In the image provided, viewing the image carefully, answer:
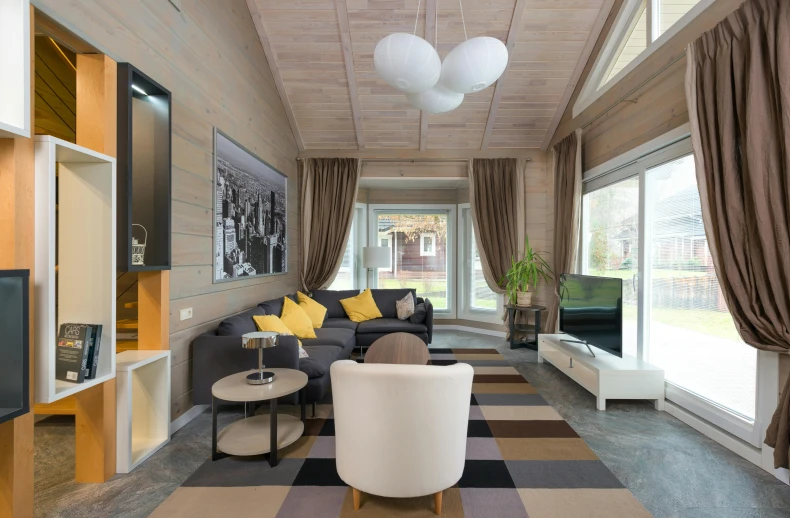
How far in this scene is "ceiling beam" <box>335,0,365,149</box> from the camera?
395 centimetres

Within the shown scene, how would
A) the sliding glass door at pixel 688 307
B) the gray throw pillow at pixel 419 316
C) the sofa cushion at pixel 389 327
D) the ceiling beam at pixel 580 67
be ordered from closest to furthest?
the sliding glass door at pixel 688 307 → the ceiling beam at pixel 580 67 → the sofa cushion at pixel 389 327 → the gray throw pillow at pixel 419 316

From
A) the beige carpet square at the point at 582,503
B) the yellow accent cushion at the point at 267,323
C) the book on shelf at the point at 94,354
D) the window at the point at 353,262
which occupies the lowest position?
the beige carpet square at the point at 582,503

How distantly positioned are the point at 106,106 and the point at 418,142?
4.15 m

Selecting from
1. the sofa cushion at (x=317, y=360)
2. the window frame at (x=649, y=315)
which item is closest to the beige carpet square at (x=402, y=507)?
the sofa cushion at (x=317, y=360)

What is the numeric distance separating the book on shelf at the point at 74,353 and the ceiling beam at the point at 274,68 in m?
3.60

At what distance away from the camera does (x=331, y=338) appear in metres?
3.94

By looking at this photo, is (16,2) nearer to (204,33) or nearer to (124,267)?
(124,267)

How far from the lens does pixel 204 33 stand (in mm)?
3148

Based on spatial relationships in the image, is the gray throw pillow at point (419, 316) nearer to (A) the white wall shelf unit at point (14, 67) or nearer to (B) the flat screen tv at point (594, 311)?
(B) the flat screen tv at point (594, 311)

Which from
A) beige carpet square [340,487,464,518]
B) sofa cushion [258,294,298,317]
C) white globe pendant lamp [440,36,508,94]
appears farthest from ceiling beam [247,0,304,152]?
beige carpet square [340,487,464,518]

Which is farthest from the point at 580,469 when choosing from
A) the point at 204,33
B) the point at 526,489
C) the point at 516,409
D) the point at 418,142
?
the point at 418,142

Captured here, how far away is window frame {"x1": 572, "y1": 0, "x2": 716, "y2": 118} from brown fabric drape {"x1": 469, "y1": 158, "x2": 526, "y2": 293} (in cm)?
121

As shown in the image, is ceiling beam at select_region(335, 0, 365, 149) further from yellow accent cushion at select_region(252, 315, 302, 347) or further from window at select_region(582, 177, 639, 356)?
window at select_region(582, 177, 639, 356)

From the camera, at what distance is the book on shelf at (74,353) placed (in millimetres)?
1815
